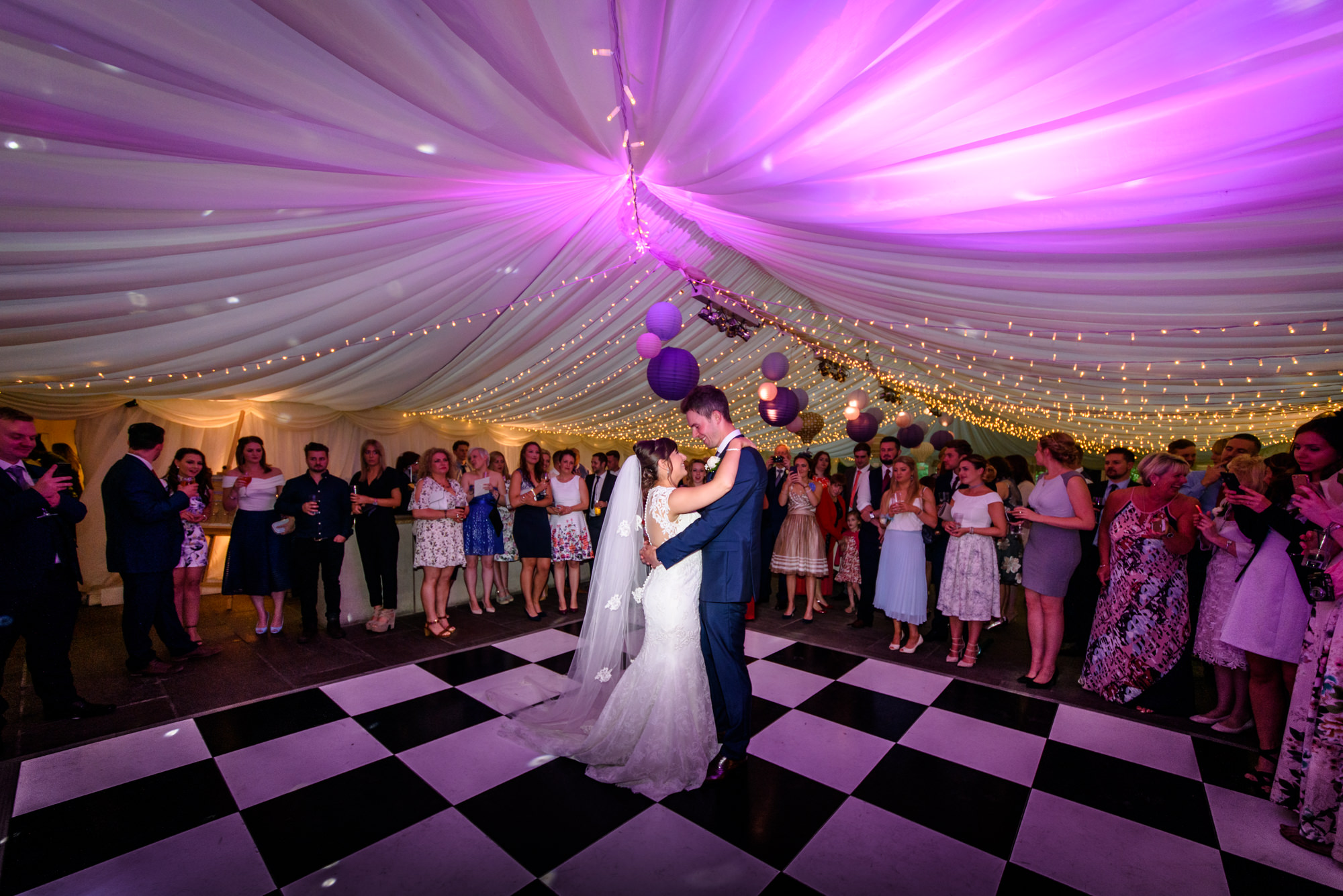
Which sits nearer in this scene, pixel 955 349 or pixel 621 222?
pixel 621 222

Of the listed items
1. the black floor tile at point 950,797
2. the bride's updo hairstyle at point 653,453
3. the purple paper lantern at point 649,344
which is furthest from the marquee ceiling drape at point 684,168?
the black floor tile at point 950,797

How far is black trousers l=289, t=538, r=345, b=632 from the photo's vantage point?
369cm

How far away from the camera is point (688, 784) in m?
1.99

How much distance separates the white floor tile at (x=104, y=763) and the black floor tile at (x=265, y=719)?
0.06 metres

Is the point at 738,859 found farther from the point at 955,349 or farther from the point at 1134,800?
the point at 955,349

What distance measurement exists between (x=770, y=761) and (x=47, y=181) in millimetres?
3160

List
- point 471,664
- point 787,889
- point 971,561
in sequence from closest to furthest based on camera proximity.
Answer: point 787,889 → point 471,664 → point 971,561

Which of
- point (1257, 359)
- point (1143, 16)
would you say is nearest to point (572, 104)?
point (1143, 16)

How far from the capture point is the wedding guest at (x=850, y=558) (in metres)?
4.77

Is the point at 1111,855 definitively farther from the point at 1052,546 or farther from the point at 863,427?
the point at 863,427

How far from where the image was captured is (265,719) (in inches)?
98.1

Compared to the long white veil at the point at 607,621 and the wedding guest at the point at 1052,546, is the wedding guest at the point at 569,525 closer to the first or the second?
the long white veil at the point at 607,621

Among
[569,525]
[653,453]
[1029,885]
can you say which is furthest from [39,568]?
[1029,885]

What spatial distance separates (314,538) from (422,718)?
1.86 meters
